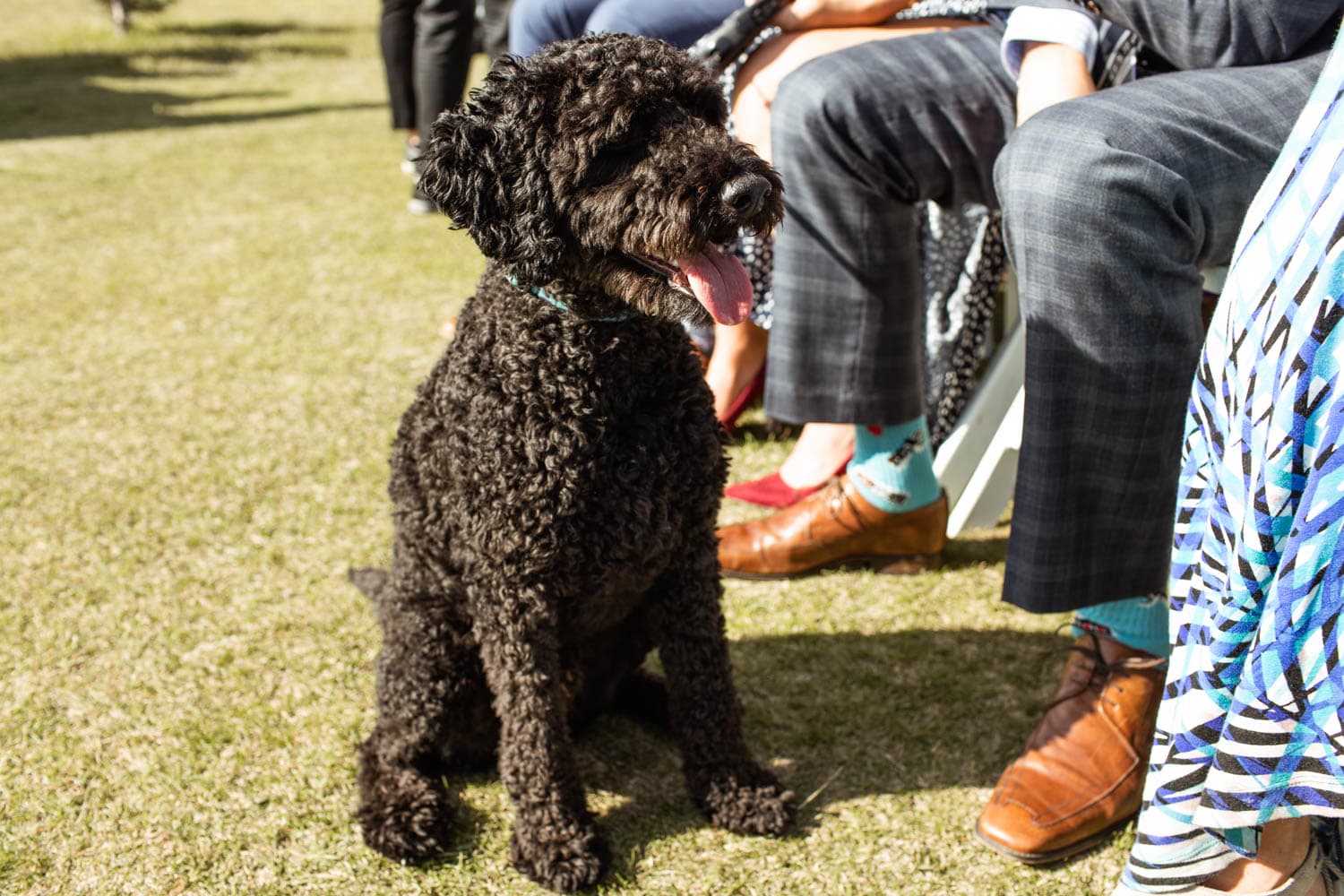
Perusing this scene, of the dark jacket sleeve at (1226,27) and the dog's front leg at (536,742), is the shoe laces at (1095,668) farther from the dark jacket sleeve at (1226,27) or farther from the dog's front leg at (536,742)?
the dark jacket sleeve at (1226,27)

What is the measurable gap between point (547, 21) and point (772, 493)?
1597mm

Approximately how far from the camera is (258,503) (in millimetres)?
3348

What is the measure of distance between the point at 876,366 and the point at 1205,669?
4.04 ft

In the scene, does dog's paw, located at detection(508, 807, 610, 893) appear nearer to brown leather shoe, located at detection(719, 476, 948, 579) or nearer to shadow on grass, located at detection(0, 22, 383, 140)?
brown leather shoe, located at detection(719, 476, 948, 579)

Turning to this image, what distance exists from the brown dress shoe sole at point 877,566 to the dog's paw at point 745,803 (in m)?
0.83

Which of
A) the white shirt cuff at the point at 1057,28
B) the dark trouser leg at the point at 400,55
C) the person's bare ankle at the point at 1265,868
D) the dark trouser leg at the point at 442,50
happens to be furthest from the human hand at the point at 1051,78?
the dark trouser leg at the point at 400,55

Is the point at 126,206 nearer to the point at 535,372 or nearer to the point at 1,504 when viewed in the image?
the point at 1,504

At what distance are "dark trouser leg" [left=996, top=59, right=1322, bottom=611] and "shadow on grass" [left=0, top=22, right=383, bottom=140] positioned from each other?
9328 millimetres

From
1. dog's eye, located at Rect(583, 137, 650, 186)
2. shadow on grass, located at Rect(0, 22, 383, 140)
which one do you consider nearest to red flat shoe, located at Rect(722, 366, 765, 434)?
dog's eye, located at Rect(583, 137, 650, 186)

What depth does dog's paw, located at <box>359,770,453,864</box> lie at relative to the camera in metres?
2.01

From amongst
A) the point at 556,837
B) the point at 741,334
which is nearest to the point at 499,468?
the point at 556,837

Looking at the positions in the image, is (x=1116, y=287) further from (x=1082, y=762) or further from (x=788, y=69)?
(x=788, y=69)

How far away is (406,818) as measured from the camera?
202cm

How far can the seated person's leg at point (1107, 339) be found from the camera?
188 centimetres
